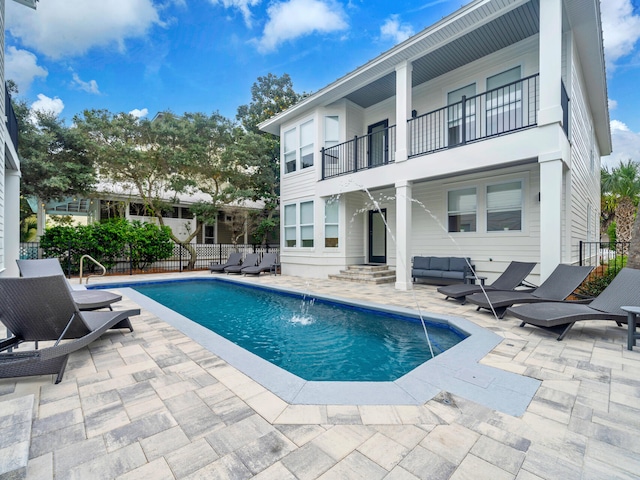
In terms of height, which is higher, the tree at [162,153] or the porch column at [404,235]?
the tree at [162,153]

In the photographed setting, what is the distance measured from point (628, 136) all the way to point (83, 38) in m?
117

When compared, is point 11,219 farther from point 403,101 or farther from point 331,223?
point 403,101

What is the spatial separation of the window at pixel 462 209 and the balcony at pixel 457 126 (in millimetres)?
1548

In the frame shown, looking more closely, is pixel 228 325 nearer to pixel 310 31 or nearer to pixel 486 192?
pixel 486 192

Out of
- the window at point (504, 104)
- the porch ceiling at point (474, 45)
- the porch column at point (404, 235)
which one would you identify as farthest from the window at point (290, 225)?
the window at point (504, 104)

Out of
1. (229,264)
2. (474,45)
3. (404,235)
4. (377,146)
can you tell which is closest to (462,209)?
(404,235)

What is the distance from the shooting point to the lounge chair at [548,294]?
4.90 m

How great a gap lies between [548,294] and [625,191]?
18636 millimetres

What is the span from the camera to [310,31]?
18.2 metres

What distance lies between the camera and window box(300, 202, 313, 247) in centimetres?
1170

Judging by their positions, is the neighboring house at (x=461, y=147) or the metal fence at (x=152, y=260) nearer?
the neighboring house at (x=461, y=147)

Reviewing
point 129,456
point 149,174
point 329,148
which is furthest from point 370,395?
point 149,174

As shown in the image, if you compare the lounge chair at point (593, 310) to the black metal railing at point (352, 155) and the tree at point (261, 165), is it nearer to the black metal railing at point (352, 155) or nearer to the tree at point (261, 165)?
the black metal railing at point (352, 155)

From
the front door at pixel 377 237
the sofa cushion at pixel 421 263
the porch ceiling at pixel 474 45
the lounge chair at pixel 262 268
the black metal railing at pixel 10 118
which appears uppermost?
the porch ceiling at pixel 474 45
